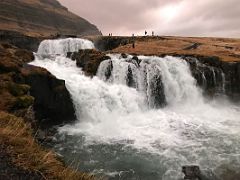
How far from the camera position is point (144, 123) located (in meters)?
38.3

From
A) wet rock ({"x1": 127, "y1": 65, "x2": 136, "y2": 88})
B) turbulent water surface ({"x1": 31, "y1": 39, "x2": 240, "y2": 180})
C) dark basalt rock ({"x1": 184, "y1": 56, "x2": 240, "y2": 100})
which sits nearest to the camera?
turbulent water surface ({"x1": 31, "y1": 39, "x2": 240, "y2": 180})

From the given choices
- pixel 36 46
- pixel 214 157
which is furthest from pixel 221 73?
pixel 36 46

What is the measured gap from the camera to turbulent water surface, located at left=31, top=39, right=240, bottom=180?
26.7 meters

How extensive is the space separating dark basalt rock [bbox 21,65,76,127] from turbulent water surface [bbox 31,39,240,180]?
1.44 m

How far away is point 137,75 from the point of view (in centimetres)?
4766

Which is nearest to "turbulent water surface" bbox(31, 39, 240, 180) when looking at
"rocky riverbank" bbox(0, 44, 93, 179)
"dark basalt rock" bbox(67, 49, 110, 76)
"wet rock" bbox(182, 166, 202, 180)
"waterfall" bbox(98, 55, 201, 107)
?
"waterfall" bbox(98, 55, 201, 107)

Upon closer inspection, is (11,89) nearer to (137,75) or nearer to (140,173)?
(140,173)

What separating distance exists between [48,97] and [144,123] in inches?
443

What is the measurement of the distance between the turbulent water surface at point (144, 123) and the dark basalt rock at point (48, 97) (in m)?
1.44

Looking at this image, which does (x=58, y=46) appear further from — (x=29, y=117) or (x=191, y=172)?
(x=191, y=172)

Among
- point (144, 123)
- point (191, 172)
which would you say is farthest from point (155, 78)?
point (191, 172)

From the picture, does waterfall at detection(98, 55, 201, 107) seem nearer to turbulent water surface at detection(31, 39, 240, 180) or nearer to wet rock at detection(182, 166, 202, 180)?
turbulent water surface at detection(31, 39, 240, 180)

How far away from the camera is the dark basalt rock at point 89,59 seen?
49.2m

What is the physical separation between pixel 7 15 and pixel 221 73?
160070mm
